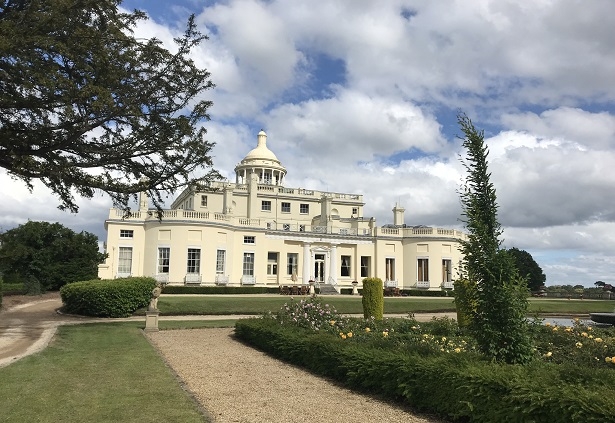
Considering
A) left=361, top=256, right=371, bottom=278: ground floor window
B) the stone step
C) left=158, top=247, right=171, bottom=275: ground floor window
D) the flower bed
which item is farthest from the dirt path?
left=361, top=256, right=371, bottom=278: ground floor window

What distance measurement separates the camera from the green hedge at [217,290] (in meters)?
35.0

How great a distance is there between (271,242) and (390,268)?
1162cm

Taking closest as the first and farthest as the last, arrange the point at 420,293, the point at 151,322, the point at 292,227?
the point at 151,322 → the point at 420,293 → the point at 292,227

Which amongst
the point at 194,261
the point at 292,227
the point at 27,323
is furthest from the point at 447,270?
the point at 27,323

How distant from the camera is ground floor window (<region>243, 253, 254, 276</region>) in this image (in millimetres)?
42031

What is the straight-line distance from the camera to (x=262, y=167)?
185ft

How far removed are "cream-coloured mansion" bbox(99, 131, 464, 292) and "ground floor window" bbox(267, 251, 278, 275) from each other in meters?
0.09

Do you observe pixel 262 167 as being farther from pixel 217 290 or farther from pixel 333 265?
pixel 217 290

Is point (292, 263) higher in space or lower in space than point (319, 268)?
higher

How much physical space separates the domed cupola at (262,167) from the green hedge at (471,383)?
4766 centimetres

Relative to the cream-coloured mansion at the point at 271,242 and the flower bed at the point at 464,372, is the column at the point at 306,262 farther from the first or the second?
the flower bed at the point at 464,372

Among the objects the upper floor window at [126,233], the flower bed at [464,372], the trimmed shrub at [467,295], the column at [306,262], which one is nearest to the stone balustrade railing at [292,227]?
the upper floor window at [126,233]

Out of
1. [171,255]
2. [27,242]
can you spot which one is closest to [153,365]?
[27,242]

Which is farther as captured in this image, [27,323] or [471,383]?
[27,323]
